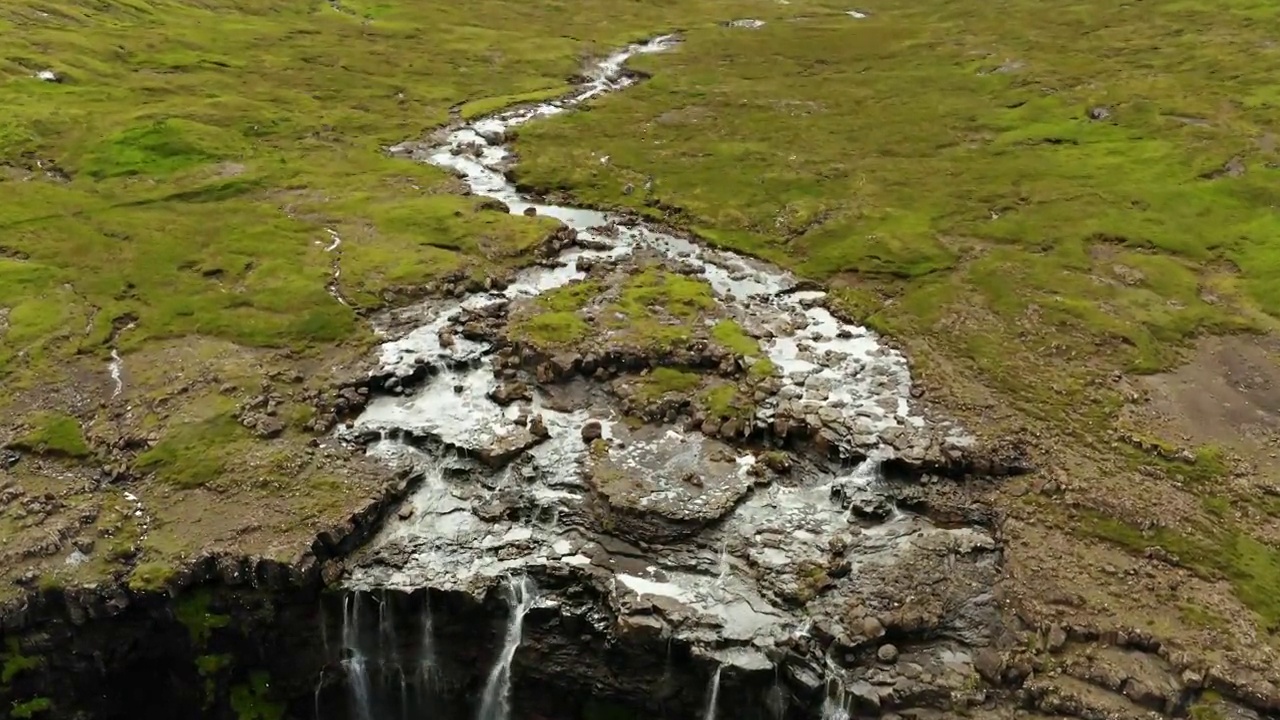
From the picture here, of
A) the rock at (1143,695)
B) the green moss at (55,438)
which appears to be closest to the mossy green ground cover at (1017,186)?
the rock at (1143,695)

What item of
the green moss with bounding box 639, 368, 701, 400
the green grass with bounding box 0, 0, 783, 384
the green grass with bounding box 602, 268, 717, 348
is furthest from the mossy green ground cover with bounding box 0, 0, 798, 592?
the green moss with bounding box 639, 368, 701, 400

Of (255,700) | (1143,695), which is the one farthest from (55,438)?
(1143,695)

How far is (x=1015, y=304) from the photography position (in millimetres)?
51188

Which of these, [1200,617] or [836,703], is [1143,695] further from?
[836,703]

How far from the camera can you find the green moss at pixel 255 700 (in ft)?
111

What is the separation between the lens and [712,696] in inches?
1211

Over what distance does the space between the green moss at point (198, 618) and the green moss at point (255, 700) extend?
7.47 feet

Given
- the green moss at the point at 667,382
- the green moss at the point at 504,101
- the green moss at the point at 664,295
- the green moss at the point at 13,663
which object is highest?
the green moss at the point at 664,295

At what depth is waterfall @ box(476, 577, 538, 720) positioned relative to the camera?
108 feet

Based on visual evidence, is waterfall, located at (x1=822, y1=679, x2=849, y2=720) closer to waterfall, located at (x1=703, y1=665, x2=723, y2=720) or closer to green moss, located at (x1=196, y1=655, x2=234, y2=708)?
waterfall, located at (x1=703, y1=665, x2=723, y2=720)

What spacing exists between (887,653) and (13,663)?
3022 centimetres

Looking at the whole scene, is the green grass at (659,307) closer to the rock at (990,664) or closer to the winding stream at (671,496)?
the winding stream at (671,496)

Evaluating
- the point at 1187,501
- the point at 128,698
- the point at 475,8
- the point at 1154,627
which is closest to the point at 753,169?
the point at 1187,501

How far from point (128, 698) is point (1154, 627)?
37.0m
